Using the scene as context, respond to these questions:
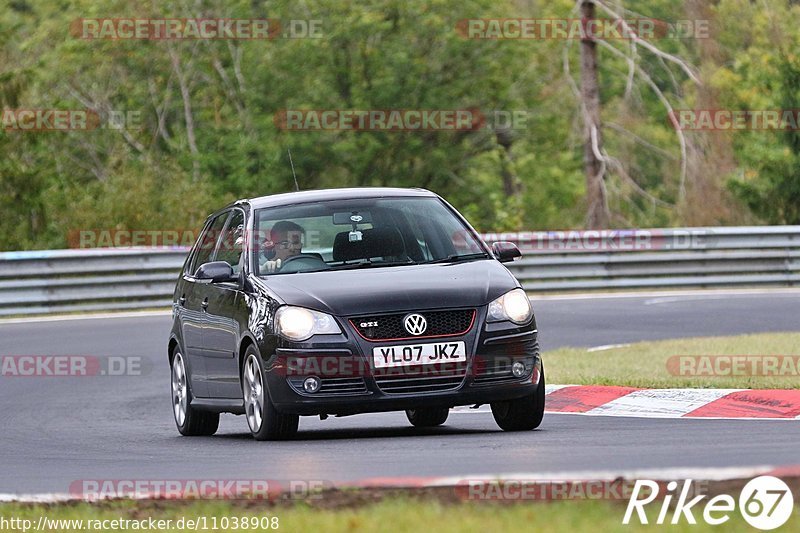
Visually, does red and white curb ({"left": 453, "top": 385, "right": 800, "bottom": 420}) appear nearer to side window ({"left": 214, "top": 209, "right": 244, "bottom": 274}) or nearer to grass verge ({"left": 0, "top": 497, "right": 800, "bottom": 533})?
side window ({"left": 214, "top": 209, "right": 244, "bottom": 274})

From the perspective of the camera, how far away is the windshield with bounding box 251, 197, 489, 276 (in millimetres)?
10984

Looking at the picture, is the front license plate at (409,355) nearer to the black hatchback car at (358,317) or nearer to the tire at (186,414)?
the black hatchback car at (358,317)

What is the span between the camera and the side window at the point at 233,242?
11.4 metres

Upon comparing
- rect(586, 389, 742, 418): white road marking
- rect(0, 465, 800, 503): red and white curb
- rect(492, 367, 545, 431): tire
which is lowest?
rect(586, 389, 742, 418): white road marking

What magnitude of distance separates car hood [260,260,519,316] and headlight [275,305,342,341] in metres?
0.04

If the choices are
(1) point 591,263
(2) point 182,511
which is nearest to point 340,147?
(1) point 591,263

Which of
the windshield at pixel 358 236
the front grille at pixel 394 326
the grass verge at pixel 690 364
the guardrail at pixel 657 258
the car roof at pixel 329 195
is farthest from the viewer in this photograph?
the guardrail at pixel 657 258

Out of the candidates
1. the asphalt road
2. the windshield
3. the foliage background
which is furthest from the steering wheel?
the foliage background

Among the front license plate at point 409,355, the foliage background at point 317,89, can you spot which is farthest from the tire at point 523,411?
the foliage background at point 317,89

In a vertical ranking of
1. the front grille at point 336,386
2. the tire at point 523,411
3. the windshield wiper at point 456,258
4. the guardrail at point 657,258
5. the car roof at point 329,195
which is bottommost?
the guardrail at point 657,258

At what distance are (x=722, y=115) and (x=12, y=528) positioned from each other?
3130 centimetres

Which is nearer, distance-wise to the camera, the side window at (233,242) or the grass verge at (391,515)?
the grass verge at (391,515)

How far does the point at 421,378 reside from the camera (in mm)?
10023

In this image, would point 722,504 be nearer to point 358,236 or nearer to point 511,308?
point 511,308
